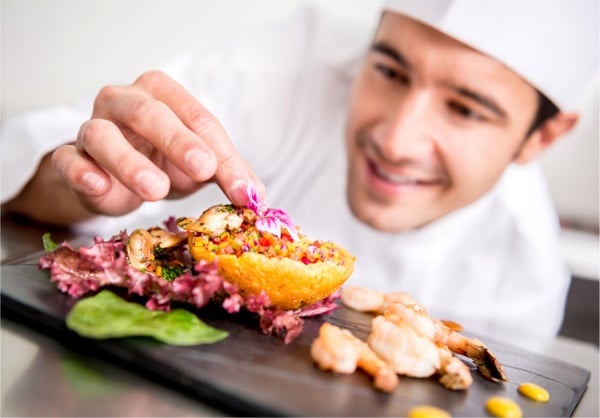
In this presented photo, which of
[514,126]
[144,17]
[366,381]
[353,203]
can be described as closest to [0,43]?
[144,17]

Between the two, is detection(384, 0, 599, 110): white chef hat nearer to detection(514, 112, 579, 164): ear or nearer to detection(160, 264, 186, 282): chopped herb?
detection(514, 112, 579, 164): ear

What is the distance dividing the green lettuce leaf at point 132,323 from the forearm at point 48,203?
845 mm

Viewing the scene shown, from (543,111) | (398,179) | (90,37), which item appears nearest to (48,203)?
(398,179)

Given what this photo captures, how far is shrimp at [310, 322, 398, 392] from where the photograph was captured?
0.71 m

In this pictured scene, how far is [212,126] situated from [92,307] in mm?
403

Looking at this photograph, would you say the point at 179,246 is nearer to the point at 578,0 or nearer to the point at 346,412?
the point at 346,412

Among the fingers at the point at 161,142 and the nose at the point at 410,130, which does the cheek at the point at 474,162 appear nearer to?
the nose at the point at 410,130

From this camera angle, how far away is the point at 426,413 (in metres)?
0.68

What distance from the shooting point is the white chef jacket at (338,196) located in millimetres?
2240

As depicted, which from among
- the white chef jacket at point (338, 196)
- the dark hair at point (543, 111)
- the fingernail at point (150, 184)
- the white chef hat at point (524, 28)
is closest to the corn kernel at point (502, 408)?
the fingernail at point (150, 184)

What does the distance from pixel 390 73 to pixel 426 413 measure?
4.12 feet

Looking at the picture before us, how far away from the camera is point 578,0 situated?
1577mm

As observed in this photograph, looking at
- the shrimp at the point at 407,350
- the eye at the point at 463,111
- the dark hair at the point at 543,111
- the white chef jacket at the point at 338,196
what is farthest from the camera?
the white chef jacket at the point at 338,196

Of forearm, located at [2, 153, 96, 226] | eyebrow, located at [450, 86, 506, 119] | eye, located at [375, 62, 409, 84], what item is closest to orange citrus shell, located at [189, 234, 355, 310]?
forearm, located at [2, 153, 96, 226]
